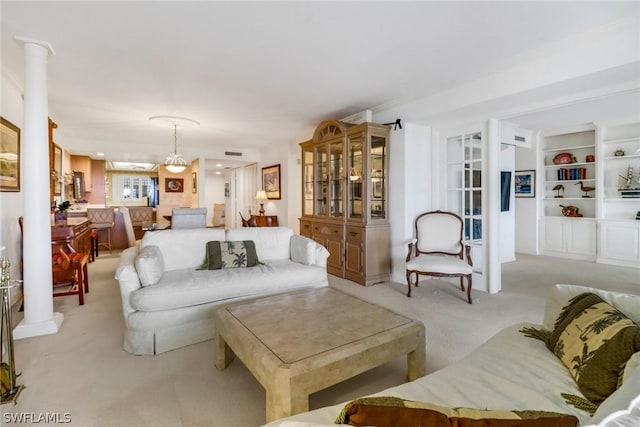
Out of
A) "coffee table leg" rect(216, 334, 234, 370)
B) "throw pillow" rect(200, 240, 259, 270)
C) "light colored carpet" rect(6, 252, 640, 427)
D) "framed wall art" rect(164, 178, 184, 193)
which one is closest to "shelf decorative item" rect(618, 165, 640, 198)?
"light colored carpet" rect(6, 252, 640, 427)

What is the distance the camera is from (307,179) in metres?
5.42

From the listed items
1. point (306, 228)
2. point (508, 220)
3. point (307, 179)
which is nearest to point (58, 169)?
point (307, 179)

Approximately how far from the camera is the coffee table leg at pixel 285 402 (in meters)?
1.38

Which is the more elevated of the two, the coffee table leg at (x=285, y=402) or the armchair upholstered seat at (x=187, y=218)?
the armchair upholstered seat at (x=187, y=218)

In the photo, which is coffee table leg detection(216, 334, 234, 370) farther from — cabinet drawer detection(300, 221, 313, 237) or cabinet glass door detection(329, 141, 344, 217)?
cabinet drawer detection(300, 221, 313, 237)

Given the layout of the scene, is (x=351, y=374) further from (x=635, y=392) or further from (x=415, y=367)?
(x=635, y=392)

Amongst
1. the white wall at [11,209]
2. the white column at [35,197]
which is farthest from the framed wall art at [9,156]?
the white column at [35,197]

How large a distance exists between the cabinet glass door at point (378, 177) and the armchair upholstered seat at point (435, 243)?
541 mm

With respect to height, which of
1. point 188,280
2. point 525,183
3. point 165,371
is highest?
point 525,183

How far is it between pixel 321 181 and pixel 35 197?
343 centimetres

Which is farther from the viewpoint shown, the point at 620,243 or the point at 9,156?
the point at 620,243

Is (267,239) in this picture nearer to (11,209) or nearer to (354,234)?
(354,234)

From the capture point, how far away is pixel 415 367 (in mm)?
1895

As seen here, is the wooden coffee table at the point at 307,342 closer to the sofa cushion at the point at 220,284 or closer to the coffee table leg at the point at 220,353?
the coffee table leg at the point at 220,353
